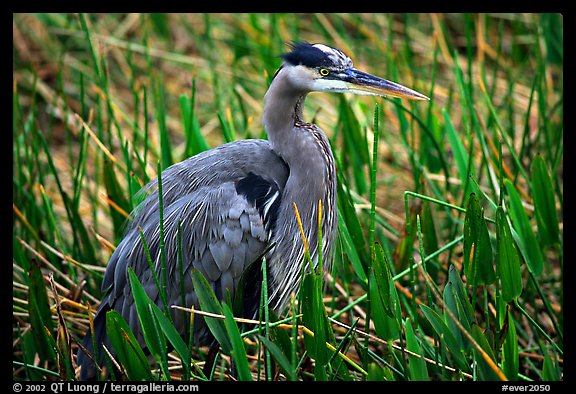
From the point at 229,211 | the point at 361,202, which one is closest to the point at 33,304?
the point at 229,211

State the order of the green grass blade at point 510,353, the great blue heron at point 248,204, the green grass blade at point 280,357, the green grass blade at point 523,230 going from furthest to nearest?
the great blue heron at point 248,204, the green grass blade at point 523,230, the green grass blade at point 510,353, the green grass blade at point 280,357

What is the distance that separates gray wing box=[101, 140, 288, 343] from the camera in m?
2.26

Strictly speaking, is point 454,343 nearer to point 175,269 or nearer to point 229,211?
point 229,211

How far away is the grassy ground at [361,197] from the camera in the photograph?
5.86 feet

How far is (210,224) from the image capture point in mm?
2281

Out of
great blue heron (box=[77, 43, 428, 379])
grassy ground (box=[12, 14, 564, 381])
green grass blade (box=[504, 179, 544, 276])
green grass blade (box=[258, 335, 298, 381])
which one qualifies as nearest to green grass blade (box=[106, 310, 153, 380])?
grassy ground (box=[12, 14, 564, 381])

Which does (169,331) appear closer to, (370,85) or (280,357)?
(280,357)

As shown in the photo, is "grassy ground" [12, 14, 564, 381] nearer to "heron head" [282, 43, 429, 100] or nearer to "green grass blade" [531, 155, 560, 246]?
"green grass blade" [531, 155, 560, 246]

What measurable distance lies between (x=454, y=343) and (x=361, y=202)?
1.18 m

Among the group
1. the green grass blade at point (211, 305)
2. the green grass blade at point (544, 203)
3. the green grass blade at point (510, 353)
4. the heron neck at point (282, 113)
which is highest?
the heron neck at point (282, 113)

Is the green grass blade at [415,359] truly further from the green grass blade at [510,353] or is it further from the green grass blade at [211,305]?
the green grass blade at [211,305]

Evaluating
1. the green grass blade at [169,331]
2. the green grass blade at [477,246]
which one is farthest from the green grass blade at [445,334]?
the green grass blade at [169,331]

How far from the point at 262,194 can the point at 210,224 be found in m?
0.19
